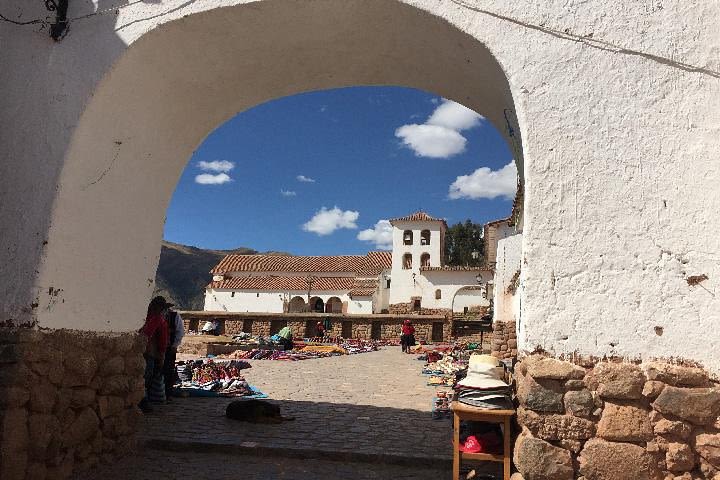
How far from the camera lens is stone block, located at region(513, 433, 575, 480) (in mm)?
2705

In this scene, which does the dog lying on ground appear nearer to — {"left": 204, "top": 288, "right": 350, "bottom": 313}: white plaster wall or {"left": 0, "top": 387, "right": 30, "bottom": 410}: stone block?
{"left": 0, "top": 387, "right": 30, "bottom": 410}: stone block

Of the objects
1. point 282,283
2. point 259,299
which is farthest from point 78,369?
point 282,283

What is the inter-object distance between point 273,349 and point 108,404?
12160mm

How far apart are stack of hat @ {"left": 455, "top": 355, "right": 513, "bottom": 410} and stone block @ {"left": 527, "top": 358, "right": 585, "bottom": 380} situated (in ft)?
1.13

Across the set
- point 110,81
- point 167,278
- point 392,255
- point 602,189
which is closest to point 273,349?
point 110,81

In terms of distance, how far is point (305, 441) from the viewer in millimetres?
4746

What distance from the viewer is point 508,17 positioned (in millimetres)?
3199

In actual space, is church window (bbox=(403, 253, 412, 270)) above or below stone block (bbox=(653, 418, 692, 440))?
above

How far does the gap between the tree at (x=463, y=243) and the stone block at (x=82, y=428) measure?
4615cm

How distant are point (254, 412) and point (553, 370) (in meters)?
3.57

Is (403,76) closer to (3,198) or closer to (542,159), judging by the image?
(542,159)

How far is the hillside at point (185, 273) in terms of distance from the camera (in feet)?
226

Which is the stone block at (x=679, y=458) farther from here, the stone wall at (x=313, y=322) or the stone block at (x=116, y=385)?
the stone wall at (x=313, y=322)

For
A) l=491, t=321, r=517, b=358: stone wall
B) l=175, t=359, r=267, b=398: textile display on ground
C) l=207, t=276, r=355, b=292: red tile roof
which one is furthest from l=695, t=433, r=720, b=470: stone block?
l=207, t=276, r=355, b=292: red tile roof
